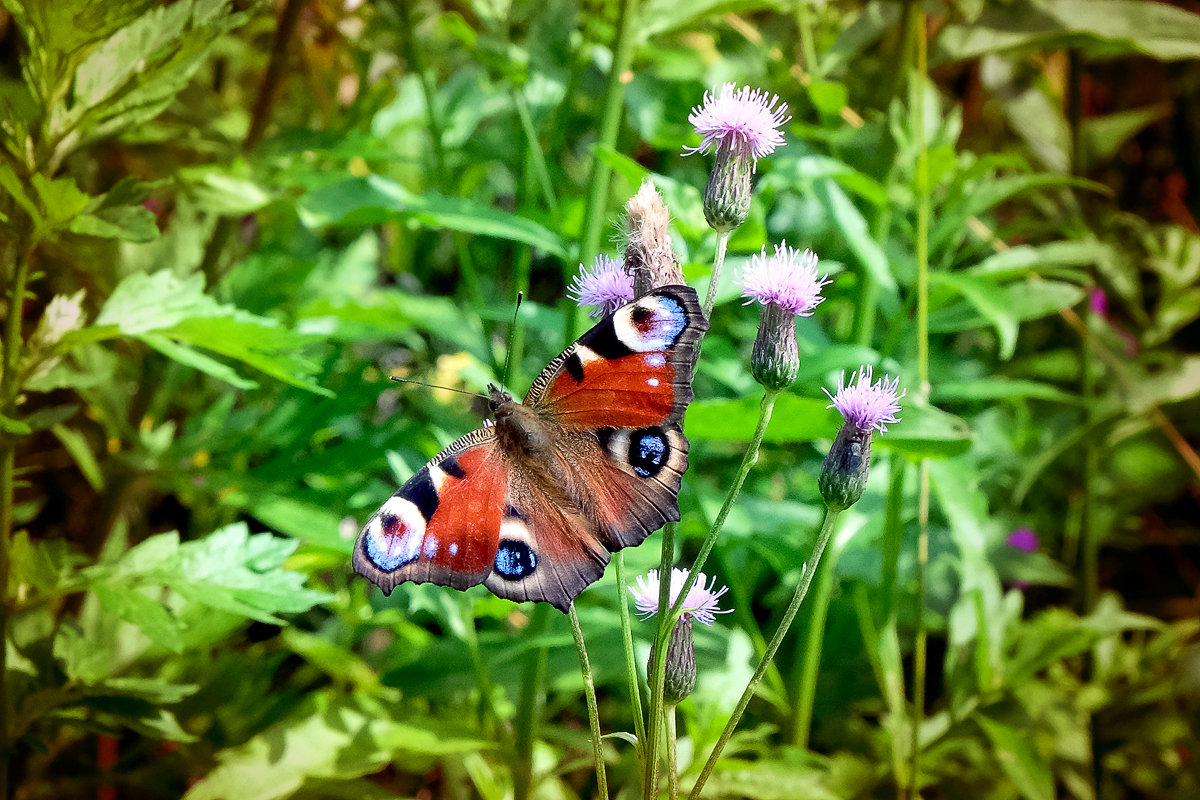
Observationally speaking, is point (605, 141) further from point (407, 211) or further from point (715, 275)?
point (715, 275)

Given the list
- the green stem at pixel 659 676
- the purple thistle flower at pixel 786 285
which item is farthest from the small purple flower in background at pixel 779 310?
the green stem at pixel 659 676

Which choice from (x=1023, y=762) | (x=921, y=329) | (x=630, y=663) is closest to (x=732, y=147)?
(x=630, y=663)

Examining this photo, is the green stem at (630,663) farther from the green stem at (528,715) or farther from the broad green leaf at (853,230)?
the broad green leaf at (853,230)

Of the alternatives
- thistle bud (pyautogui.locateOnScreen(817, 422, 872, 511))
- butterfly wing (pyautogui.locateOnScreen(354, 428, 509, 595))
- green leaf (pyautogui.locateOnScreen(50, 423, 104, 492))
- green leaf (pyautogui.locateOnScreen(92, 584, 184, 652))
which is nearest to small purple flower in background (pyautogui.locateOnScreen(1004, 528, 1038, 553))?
thistle bud (pyautogui.locateOnScreen(817, 422, 872, 511))

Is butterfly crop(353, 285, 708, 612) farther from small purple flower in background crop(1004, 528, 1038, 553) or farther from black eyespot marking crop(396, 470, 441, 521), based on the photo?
small purple flower in background crop(1004, 528, 1038, 553)

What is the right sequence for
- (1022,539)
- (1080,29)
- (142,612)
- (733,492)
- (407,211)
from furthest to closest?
1. (1022,539)
2. (1080,29)
3. (407,211)
4. (142,612)
5. (733,492)
